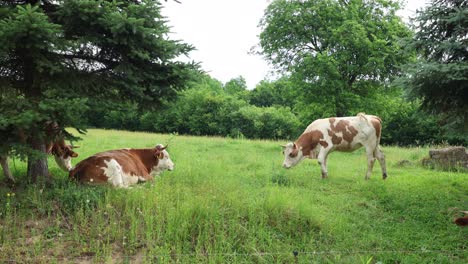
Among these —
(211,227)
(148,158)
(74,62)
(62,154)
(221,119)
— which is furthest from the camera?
(221,119)

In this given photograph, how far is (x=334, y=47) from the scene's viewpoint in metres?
23.3

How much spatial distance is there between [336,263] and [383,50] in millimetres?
18955

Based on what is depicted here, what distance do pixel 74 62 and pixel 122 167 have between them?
79.6 inches

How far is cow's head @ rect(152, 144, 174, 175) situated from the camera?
8.47 m

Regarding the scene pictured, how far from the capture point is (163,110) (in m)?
7.22

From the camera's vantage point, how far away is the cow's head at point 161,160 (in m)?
8.47

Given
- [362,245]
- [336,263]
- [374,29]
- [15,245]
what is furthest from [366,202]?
[374,29]

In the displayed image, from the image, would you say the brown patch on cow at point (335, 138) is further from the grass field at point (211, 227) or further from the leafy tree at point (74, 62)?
the leafy tree at point (74, 62)

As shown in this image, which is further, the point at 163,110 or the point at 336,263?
the point at 163,110

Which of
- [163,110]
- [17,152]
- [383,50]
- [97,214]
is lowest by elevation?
[97,214]

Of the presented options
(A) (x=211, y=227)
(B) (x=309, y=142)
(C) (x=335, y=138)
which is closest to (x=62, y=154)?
(A) (x=211, y=227)

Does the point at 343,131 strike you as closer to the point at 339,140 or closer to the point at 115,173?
the point at 339,140

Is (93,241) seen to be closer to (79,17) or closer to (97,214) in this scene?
(97,214)

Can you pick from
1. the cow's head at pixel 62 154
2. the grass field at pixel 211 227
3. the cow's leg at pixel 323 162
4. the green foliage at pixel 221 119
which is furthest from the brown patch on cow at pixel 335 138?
the green foliage at pixel 221 119
